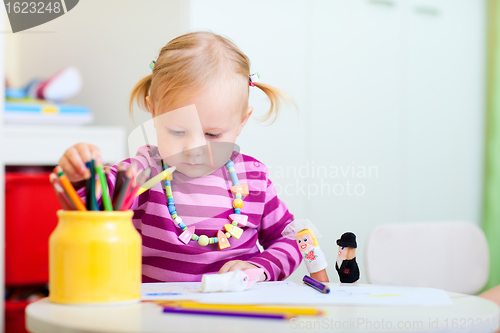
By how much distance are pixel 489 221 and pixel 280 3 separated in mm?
1050

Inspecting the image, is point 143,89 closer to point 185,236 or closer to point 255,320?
point 185,236

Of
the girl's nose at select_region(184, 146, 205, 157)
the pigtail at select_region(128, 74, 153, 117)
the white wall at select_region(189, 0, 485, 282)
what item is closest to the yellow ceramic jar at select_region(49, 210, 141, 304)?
the girl's nose at select_region(184, 146, 205, 157)

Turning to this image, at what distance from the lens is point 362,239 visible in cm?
158

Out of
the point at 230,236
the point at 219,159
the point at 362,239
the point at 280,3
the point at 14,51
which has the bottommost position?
the point at 362,239

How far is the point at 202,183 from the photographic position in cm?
85

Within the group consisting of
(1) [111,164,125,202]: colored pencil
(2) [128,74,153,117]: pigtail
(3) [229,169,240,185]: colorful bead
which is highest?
(2) [128,74,153,117]: pigtail

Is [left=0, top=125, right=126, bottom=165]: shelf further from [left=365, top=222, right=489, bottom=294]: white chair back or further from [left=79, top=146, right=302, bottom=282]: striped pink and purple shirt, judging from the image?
[left=365, top=222, right=489, bottom=294]: white chair back

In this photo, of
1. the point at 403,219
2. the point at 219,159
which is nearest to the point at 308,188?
the point at 403,219

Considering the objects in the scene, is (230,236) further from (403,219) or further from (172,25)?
(403,219)

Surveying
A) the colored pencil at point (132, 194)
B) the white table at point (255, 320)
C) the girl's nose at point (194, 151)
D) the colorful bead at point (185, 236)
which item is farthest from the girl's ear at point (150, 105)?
the white table at point (255, 320)

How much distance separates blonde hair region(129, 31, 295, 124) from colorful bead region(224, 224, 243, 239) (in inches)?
8.5

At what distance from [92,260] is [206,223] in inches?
14.1

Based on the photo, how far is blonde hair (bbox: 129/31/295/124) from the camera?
786 mm

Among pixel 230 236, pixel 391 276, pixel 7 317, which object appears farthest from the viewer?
pixel 7 317
